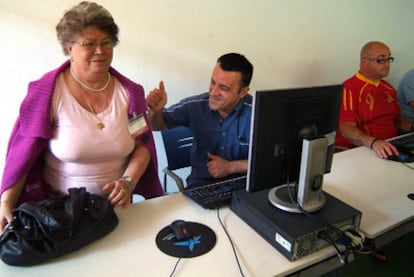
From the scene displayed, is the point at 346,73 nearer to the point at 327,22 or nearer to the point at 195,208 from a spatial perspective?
the point at 327,22

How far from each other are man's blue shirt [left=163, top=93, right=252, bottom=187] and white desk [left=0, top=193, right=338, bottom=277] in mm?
636

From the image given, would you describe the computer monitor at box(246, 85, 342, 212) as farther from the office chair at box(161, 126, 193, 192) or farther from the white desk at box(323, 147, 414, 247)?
the office chair at box(161, 126, 193, 192)

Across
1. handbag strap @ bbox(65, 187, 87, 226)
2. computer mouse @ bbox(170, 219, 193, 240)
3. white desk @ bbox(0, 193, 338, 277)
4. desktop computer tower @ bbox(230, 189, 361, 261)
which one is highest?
handbag strap @ bbox(65, 187, 87, 226)

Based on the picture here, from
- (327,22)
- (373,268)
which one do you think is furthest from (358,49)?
(373,268)

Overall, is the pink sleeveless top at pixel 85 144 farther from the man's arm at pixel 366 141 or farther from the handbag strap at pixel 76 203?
the man's arm at pixel 366 141

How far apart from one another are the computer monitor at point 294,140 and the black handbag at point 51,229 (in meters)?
0.55

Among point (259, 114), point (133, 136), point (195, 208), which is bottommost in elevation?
point (195, 208)

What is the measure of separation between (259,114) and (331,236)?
0.47 m

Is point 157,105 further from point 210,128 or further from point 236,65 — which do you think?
point 236,65

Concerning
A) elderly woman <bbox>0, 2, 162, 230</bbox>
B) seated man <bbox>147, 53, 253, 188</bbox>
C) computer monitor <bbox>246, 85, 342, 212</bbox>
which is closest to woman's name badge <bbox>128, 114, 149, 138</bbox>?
elderly woman <bbox>0, 2, 162, 230</bbox>

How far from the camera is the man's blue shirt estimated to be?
1872 mm

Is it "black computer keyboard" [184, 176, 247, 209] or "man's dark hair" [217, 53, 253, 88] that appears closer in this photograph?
"black computer keyboard" [184, 176, 247, 209]

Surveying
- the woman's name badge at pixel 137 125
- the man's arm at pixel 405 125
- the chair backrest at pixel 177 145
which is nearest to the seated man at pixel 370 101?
the man's arm at pixel 405 125

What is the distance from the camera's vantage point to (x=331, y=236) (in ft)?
3.74
